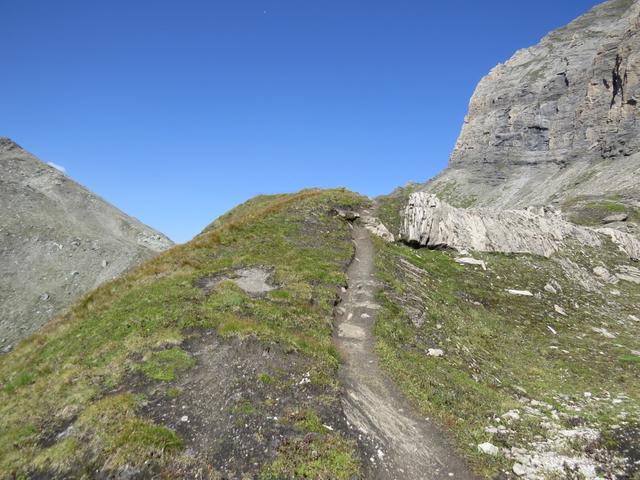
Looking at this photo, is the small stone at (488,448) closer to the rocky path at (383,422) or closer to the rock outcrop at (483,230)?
the rocky path at (383,422)

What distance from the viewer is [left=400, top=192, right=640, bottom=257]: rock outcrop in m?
40.5

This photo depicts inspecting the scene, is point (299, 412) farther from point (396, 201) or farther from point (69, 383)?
point (396, 201)

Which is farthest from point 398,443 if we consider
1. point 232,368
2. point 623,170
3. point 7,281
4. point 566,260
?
point 623,170

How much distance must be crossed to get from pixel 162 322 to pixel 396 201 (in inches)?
1558

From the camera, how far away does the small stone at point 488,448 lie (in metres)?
13.3

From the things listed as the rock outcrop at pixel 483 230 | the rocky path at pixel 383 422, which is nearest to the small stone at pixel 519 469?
the rocky path at pixel 383 422

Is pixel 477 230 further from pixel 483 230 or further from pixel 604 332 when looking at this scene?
pixel 604 332

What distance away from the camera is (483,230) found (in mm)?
42062

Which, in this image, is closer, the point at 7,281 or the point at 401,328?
the point at 401,328

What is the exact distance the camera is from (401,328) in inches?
868

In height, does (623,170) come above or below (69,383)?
above

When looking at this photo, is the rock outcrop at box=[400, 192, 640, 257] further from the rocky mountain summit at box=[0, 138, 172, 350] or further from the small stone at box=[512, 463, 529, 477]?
the rocky mountain summit at box=[0, 138, 172, 350]

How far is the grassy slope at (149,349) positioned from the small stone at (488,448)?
479 cm

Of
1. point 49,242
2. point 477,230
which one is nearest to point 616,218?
point 477,230
